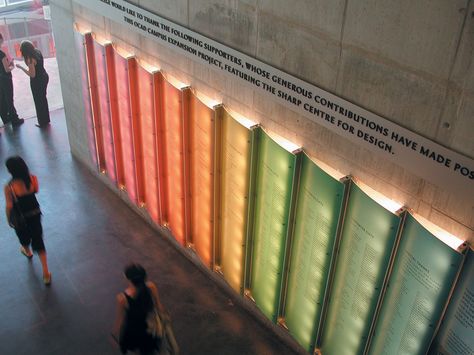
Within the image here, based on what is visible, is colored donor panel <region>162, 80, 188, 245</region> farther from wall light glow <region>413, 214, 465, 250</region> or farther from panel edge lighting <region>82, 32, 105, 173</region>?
wall light glow <region>413, 214, 465, 250</region>

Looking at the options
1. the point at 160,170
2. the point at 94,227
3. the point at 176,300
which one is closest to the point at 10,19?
the point at 94,227

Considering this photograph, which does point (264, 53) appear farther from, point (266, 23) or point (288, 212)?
point (288, 212)

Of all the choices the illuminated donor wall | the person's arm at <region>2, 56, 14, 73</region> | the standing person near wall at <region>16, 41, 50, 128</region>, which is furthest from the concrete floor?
the person's arm at <region>2, 56, 14, 73</region>

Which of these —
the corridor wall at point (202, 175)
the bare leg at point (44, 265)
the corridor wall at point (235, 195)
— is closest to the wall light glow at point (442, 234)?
the corridor wall at point (235, 195)

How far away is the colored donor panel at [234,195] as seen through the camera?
5.33 m

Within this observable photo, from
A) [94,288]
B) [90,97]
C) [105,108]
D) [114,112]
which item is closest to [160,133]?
[114,112]

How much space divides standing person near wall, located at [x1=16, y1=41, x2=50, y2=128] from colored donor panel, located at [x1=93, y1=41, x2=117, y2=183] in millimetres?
2916

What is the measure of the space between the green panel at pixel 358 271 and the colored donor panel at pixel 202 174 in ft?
6.03

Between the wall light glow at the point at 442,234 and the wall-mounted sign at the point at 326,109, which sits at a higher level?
the wall-mounted sign at the point at 326,109

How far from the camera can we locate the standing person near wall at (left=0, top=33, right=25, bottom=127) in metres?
10.2

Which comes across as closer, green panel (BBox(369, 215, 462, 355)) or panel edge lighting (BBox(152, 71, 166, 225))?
green panel (BBox(369, 215, 462, 355))

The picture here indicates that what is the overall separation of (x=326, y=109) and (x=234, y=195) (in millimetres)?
1715

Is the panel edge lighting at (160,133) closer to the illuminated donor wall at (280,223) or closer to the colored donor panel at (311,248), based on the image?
the illuminated donor wall at (280,223)

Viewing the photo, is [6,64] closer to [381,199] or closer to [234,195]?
[234,195]
